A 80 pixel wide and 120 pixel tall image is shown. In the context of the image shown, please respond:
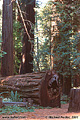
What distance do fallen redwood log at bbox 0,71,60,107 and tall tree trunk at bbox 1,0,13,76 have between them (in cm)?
255

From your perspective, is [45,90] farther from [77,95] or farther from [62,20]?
[62,20]

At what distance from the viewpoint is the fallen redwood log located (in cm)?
1018

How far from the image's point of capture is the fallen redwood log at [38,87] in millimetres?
10180

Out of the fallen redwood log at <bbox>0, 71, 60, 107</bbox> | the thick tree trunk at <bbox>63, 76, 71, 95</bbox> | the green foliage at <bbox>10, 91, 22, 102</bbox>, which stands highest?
the fallen redwood log at <bbox>0, 71, 60, 107</bbox>

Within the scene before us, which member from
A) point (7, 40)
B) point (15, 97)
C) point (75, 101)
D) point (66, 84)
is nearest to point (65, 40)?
point (66, 84)

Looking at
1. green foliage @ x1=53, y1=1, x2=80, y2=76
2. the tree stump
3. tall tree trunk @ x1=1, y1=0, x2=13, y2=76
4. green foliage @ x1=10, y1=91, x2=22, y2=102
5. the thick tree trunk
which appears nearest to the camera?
the tree stump

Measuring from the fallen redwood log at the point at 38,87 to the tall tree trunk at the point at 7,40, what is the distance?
2.55 m

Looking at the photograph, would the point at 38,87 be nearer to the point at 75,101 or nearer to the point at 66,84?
the point at 75,101

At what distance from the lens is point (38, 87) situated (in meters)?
10.2

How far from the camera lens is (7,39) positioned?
47.1 ft

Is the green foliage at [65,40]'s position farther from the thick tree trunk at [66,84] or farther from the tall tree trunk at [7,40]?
the tall tree trunk at [7,40]

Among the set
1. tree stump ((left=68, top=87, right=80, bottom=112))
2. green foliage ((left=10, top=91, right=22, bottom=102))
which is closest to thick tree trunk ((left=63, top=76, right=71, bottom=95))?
green foliage ((left=10, top=91, right=22, bottom=102))

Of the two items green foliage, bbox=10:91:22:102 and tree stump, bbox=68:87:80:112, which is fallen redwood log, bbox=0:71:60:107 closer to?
green foliage, bbox=10:91:22:102

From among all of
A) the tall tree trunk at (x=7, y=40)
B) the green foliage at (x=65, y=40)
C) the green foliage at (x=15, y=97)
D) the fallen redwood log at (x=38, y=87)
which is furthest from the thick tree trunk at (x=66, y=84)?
the green foliage at (x=15, y=97)
